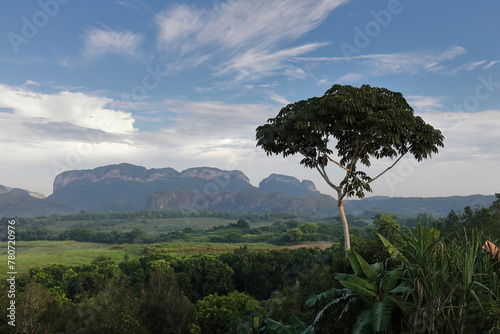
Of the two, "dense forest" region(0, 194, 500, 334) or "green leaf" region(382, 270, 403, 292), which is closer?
"dense forest" region(0, 194, 500, 334)

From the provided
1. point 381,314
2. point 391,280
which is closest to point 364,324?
point 381,314

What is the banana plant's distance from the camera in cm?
575

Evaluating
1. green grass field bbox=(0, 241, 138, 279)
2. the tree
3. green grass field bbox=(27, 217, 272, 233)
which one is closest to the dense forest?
the tree

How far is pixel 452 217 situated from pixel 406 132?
149 ft

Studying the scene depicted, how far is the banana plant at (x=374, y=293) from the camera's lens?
18.9 feet

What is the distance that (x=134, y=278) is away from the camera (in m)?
41.5

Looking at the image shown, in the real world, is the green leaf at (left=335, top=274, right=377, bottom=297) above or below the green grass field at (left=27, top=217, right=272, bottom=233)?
above

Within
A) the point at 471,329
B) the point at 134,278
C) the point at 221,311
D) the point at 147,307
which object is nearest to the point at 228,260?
the point at 134,278

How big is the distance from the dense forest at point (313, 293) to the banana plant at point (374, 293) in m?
0.02

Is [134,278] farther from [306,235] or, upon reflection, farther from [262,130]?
[306,235]

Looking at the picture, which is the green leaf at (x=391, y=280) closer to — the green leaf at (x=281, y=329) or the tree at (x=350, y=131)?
the green leaf at (x=281, y=329)

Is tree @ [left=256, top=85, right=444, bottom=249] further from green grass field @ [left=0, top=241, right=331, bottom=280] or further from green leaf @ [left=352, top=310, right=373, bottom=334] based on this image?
green grass field @ [left=0, top=241, right=331, bottom=280]

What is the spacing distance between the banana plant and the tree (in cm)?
618

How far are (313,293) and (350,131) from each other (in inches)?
239
